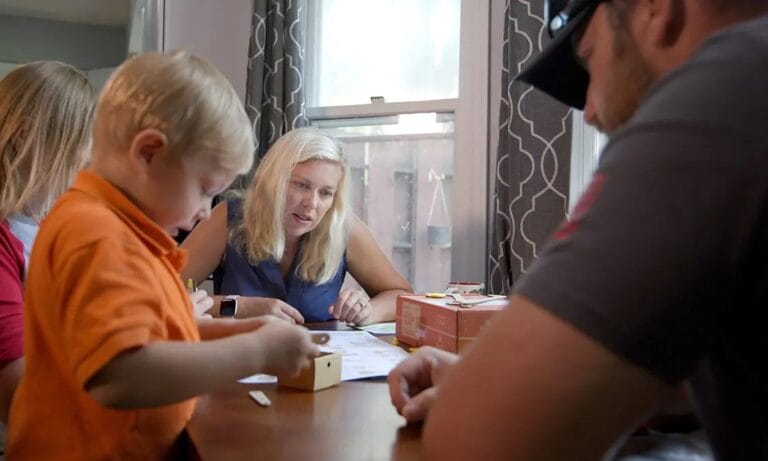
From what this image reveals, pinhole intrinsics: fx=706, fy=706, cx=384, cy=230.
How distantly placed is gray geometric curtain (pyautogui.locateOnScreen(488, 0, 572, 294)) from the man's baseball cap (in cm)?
133

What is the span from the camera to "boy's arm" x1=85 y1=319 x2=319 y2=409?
29.4 inches

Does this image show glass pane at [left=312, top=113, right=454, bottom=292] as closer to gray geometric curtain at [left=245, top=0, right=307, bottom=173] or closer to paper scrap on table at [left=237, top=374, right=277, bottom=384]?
gray geometric curtain at [left=245, top=0, right=307, bottom=173]

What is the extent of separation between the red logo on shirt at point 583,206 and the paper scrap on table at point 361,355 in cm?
71

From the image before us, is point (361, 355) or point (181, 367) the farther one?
point (361, 355)

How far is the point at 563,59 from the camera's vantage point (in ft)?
2.94

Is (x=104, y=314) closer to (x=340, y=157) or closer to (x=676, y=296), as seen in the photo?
(x=676, y=296)

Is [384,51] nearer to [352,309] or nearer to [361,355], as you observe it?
[352,309]

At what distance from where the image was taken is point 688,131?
18.0 inches

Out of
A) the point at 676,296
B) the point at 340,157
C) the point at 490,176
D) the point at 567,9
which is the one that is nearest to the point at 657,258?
the point at 676,296

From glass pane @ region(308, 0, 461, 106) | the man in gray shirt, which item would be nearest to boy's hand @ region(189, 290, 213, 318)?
the man in gray shirt

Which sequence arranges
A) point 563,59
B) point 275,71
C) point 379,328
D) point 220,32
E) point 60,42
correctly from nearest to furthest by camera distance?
point 563,59 → point 379,328 → point 275,71 → point 220,32 → point 60,42

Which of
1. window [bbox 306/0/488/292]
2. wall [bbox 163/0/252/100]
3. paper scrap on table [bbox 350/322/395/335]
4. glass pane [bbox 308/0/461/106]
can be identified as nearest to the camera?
paper scrap on table [bbox 350/322/395/335]

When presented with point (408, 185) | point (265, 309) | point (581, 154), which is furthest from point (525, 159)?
point (265, 309)

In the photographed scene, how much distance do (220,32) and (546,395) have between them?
2834 mm
